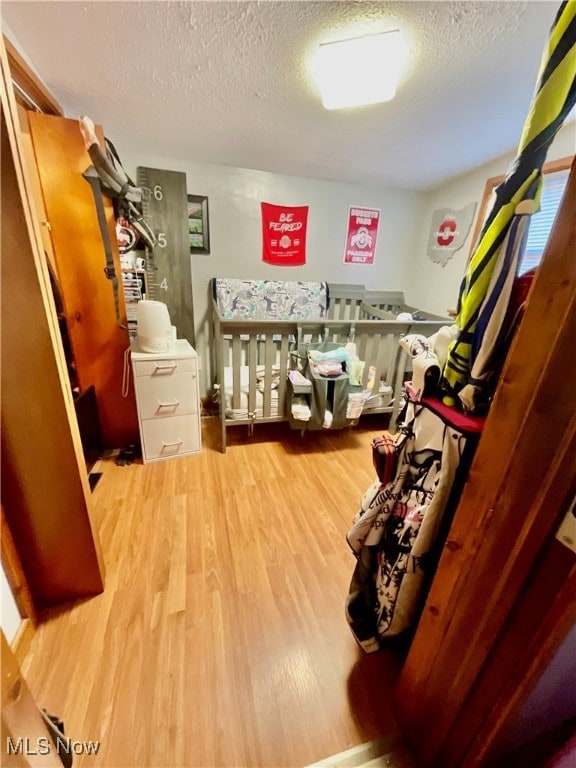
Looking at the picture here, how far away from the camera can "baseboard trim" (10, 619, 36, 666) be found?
0.97 meters

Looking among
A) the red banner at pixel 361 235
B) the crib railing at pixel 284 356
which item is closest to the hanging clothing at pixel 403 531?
the crib railing at pixel 284 356

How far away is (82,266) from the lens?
1.68 metres

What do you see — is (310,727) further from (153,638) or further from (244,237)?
(244,237)

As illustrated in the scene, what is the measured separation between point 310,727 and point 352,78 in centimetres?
245

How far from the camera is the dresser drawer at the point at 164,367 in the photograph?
1785mm

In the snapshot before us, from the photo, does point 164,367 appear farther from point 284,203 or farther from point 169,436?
point 284,203

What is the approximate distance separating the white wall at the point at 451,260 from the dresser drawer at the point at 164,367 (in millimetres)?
2560

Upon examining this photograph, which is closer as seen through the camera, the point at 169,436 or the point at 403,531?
the point at 403,531

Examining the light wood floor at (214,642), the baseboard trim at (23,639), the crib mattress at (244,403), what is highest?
the crib mattress at (244,403)

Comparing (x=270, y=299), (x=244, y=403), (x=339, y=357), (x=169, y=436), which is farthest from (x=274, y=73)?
(x=169, y=436)

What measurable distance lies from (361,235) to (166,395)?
2.60 m

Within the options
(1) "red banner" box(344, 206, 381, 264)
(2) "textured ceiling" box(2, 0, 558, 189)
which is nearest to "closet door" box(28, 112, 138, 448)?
(2) "textured ceiling" box(2, 0, 558, 189)

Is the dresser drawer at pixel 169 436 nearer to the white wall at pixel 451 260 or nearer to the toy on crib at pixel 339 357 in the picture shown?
the toy on crib at pixel 339 357

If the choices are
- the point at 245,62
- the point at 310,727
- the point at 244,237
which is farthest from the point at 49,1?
the point at 310,727
